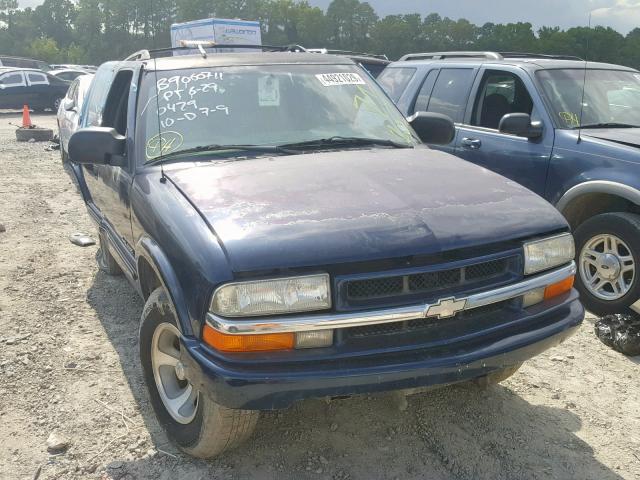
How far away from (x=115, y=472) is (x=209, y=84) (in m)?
2.19

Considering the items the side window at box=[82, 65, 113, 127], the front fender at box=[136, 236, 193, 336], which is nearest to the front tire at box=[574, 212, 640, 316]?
the front fender at box=[136, 236, 193, 336]

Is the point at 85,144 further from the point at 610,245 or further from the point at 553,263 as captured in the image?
the point at 610,245

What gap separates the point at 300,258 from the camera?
233 centimetres

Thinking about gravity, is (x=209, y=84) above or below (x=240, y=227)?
above

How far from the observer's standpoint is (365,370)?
7.70ft

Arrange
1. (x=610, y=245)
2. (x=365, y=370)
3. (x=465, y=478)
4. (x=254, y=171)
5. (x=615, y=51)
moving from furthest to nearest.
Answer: (x=615, y=51) → (x=610, y=245) → (x=254, y=171) → (x=465, y=478) → (x=365, y=370)

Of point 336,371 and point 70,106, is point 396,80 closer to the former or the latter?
point 70,106

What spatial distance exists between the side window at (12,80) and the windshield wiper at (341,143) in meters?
22.1

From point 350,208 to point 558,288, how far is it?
1.09 meters

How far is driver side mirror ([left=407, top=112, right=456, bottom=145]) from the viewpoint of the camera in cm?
416

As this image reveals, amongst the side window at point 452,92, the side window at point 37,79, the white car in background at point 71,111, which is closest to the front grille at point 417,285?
the side window at point 452,92

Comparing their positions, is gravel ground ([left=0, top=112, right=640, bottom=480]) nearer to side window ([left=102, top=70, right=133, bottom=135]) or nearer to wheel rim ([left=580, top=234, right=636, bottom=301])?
wheel rim ([left=580, top=234, right=636, bottom=301])

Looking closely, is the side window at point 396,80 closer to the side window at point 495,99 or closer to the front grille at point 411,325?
the side window at point 495,99

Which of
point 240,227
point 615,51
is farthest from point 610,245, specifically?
point 615,51
